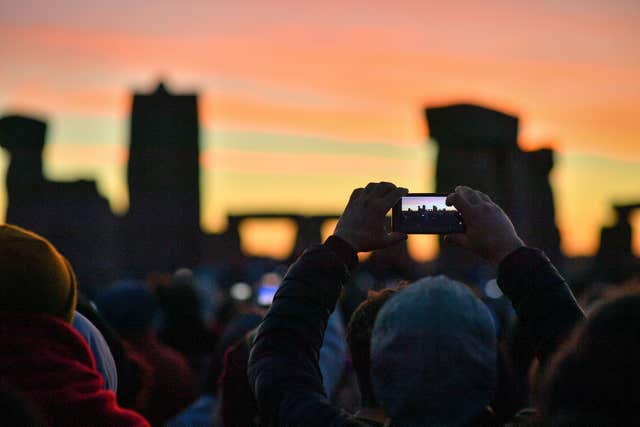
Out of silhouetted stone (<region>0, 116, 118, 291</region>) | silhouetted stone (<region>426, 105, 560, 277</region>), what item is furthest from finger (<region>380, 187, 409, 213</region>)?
silhouetted stone (<region>0, 116, 118, 291</region>)

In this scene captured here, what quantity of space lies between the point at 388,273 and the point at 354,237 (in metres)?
14.3

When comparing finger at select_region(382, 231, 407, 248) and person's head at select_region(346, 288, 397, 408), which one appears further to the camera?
person's head at select_region(346, 288, 397, 408)

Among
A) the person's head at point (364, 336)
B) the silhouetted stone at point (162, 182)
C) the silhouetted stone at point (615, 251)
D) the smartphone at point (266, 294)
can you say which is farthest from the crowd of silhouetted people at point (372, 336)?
the silhouetted stone at point (162, 182)

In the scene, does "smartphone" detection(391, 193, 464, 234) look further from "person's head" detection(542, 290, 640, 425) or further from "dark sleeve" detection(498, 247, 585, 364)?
"person's head" detection(542, 290, 640, 425)

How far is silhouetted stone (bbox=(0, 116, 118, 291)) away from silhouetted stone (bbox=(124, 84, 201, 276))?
260 centimetres

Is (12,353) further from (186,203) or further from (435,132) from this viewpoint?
Result: (186,203)

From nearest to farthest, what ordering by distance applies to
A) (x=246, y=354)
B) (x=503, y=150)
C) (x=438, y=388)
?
1. (x=438, y=388)
2. (x=246, y=354)
3. (x=503, y=150)

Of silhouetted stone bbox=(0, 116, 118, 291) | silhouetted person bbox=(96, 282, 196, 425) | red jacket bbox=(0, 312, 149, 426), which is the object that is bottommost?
silhouetted stone bbox=(0, 116, 118, 291)

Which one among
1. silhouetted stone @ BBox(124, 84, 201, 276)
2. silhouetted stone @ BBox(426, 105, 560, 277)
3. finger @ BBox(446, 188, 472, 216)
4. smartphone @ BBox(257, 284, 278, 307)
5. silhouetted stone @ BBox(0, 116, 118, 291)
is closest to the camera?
finger @ BBox(446, 188, 472, 216)

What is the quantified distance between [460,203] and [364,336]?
23.9 inches

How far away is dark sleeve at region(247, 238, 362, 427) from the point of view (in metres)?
1.71

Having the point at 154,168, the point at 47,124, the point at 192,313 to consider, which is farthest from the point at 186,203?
the point at 192,313

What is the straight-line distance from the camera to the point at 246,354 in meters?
3.33

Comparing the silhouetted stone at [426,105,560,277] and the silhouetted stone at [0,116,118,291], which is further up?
the silhouetted stone at [426,105,560,277]
